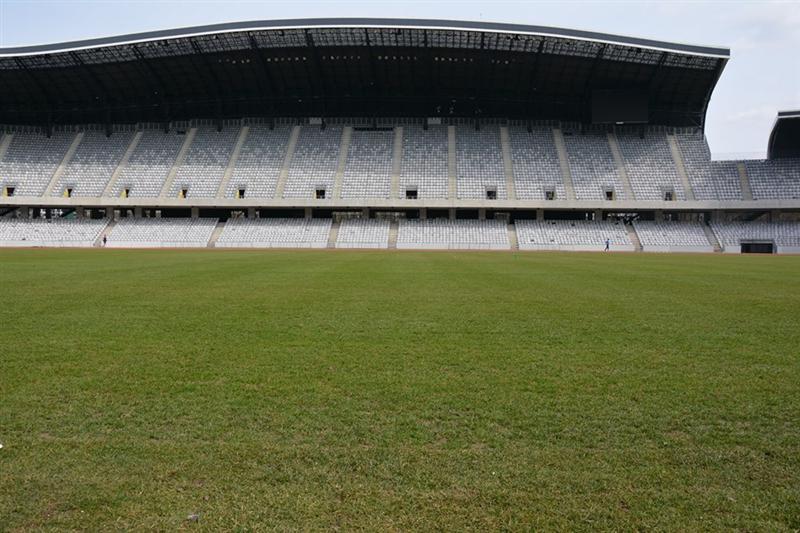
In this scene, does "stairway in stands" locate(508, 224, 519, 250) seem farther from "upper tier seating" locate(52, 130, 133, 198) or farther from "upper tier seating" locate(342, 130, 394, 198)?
"upper tier seating" locate(52, 130, 133, 198)

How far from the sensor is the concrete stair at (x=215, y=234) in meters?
53.7

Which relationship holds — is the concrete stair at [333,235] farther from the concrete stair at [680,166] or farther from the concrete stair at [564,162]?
the concrete stair at [680,166]

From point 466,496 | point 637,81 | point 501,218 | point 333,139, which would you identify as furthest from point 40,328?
point 637,81

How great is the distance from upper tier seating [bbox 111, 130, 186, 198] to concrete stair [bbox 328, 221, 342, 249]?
20.1 meters

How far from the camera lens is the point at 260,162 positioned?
200 feet

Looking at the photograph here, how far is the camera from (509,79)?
57.8 metres

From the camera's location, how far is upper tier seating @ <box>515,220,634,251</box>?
52781 millimetres

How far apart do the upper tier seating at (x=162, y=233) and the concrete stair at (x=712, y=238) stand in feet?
169

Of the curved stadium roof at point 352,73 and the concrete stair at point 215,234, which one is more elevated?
the curved stadium roof at point 352,73

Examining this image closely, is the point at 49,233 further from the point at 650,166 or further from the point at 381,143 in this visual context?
the point at 650,166

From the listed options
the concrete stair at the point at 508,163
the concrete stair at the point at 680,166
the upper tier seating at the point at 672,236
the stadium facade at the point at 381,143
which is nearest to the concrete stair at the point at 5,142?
the stadium facade at the point at 381,143

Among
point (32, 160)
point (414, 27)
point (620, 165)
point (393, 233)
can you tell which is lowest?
point (393, 233)

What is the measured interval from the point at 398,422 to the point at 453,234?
1998 inches

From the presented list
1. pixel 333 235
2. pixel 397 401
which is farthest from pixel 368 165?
pixel 397 401
